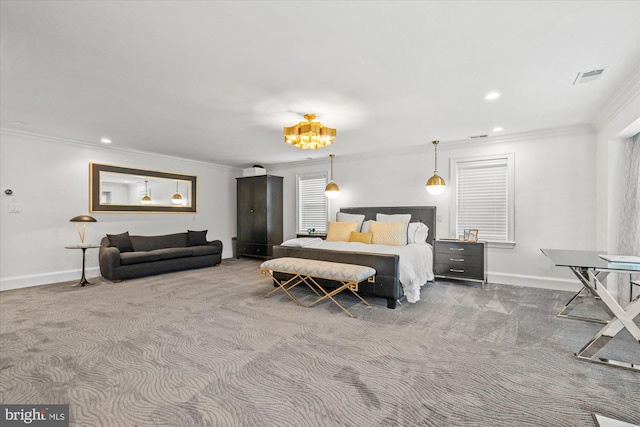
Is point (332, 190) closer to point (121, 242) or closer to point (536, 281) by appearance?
point (536, 281)

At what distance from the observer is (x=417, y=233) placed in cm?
505

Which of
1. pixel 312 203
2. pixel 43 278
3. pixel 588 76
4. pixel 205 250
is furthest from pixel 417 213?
pixel 43 278

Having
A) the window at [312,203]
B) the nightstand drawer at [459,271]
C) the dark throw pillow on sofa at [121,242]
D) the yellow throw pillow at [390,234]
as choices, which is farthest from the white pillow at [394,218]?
the dark throw pillow on sofa at [121,242]

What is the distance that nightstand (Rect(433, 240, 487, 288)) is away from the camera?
4.59 meters

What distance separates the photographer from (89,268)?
5.34 meters

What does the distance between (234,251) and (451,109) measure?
6368mm

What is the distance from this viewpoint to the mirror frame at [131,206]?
17.5 feet

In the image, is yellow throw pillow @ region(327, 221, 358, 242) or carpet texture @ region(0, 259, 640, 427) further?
yellow throw pillow @ region(327, 221, 358, 242)

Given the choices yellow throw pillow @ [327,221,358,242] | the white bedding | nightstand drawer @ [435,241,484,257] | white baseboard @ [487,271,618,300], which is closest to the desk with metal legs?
the white bedding

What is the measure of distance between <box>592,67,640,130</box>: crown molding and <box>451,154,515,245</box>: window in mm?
1183

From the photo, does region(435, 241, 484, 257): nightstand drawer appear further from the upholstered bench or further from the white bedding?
the upholstered bench

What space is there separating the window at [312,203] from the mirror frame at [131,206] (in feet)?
8.46

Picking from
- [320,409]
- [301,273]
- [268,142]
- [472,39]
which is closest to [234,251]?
[268,142]

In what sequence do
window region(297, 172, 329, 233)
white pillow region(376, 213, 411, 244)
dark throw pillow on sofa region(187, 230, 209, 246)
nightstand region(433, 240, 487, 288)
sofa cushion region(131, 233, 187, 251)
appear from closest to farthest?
nightstand region(433, 240, 487, 288) < white pillow region(376, 213, 411, 244) < sofa cushion region(131, 233, 187, 251) < dark throw pillow on sofa region(187, 230, 209, 246) < window region(297, 172, 329, 233)
